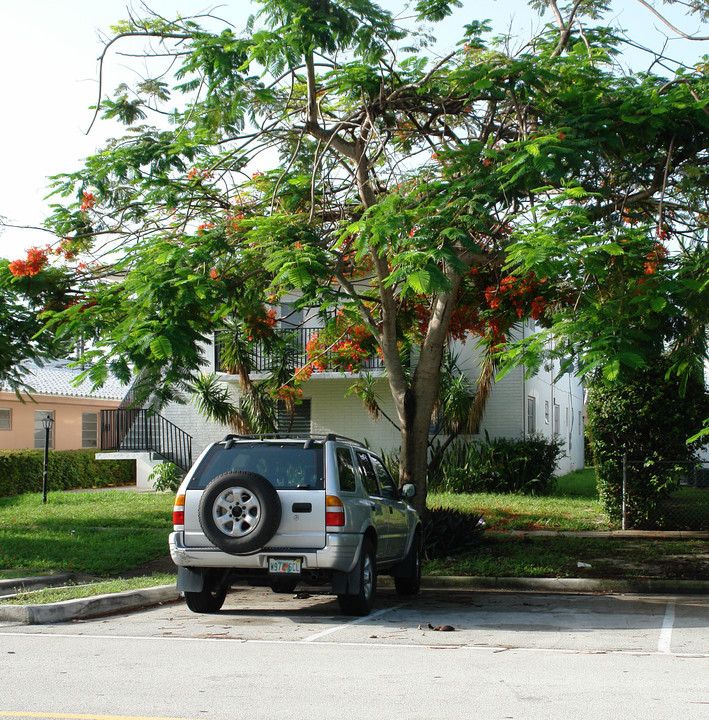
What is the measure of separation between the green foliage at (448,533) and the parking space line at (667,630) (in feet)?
11.8

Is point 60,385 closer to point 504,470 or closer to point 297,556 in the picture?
point 504,470

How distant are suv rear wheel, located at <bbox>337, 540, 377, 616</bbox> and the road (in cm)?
13

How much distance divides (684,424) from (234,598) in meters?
9.10

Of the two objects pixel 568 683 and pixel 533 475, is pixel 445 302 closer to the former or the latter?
pixel 568 683

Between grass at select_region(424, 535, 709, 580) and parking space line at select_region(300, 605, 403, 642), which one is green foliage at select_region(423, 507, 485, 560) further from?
parking space line at select_region(300, 605, 403, 642)

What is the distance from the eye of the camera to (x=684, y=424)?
15.8m

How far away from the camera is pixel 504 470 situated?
22.6 meters

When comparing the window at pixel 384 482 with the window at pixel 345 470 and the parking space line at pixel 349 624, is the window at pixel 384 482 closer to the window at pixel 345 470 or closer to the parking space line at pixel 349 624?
the window at pixel 345 470

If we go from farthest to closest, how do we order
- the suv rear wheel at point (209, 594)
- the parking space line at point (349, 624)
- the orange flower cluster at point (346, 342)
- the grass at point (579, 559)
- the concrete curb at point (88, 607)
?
the orange flower cluster at point (346, 342) < the grass at point (579, 559) < the suv rear wheel at point (209, 594) < the concrete curb at point (88, 607) < the parking space line at point (349, 624)

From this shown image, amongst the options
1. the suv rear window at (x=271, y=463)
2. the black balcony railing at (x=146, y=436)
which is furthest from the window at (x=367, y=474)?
the black balcony railing at (x=146, y=436)

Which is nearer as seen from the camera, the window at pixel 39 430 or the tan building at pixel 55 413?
the tan building at pixel 55 413

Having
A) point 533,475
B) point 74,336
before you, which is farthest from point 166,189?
→ point 533,475

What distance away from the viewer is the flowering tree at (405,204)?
9.26 m

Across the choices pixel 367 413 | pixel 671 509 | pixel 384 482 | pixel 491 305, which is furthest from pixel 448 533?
pixel 367 413
